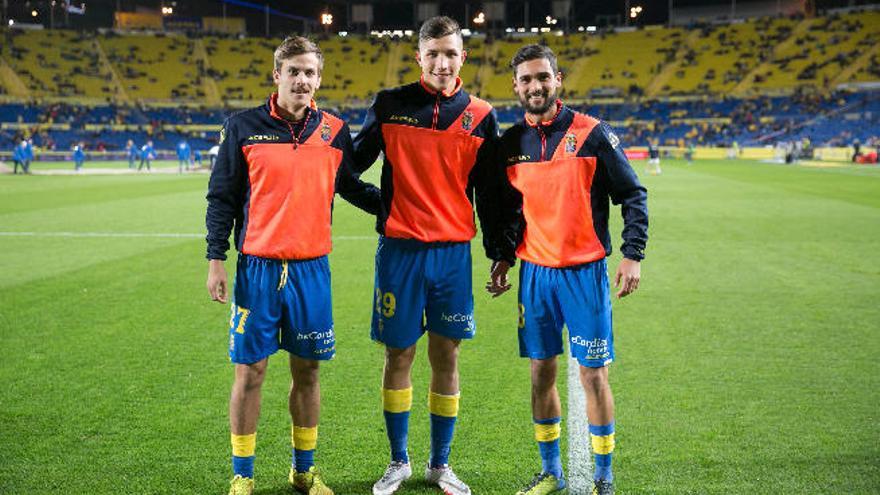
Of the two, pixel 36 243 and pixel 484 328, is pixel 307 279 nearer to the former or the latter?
pixel 484 328

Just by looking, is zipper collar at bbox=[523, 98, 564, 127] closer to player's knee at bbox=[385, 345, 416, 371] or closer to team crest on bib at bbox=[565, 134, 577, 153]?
team crest on bib at bbox=[565, 134, 577, 153]

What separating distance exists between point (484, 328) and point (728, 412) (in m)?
2.62

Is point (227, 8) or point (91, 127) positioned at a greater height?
point (227, 8)

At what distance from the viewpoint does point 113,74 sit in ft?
206

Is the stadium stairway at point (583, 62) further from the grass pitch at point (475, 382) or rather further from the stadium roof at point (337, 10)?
the grass pitch at point (475, 382)

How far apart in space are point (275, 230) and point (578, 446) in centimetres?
205

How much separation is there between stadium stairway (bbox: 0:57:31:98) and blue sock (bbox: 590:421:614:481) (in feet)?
208

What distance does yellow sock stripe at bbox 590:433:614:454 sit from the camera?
3.52m

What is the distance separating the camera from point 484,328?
6848 mm

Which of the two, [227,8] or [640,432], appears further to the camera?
[227,8]

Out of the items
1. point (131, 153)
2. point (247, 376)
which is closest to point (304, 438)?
point (247, 376)

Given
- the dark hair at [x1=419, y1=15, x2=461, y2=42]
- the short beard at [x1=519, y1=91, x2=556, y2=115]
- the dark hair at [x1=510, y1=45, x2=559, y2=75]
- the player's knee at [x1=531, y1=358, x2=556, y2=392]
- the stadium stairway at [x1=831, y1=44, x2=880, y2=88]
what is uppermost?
the stadium stairway at [x1=831, y1=44, x2=880, y2=88]

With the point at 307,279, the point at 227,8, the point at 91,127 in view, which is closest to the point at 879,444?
the point at 307,279

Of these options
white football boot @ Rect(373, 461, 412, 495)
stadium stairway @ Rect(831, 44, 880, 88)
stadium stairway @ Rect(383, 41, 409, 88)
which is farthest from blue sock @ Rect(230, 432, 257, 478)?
stadium stairway @ Rect(383, 41, 409, 88)
